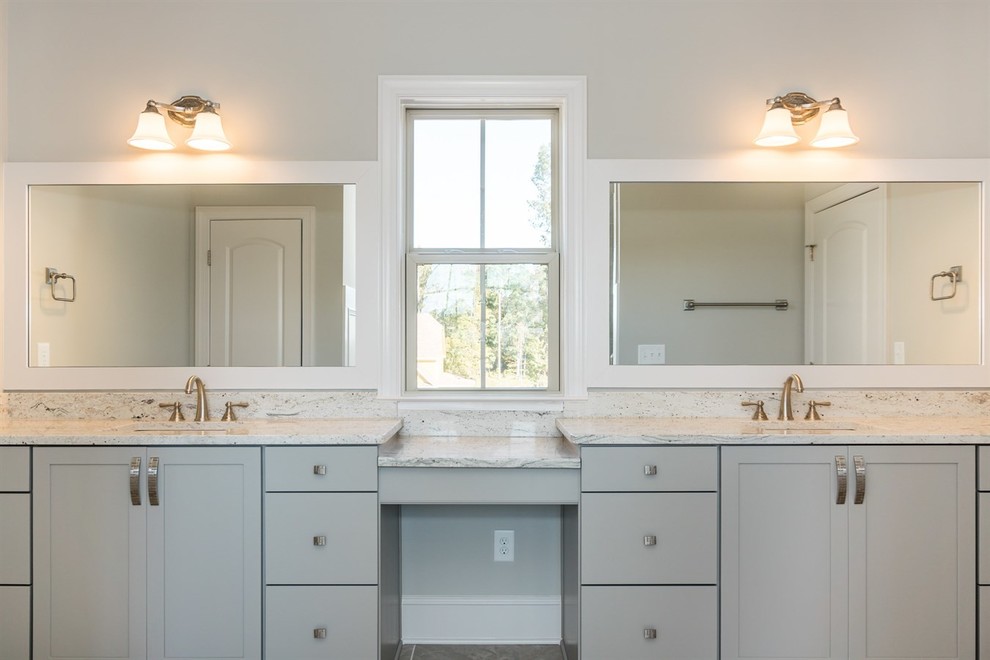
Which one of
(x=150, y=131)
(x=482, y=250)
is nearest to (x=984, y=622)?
(x=482, y=250)

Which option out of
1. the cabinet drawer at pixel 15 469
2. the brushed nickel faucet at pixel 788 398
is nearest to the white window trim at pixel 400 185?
the brushed nickel faucet at pixel 788 398

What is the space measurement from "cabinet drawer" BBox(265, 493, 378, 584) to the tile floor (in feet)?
1.89

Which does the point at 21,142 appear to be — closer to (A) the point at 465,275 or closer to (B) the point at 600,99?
(A) the point at 465,275

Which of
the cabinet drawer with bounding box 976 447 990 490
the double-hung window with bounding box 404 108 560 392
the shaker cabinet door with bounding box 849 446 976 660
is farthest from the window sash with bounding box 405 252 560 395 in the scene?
the cabinet drawer with bounding box 976 447 990 490

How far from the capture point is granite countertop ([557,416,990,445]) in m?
1.84

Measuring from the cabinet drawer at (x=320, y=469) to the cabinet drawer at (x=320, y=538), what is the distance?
28mm

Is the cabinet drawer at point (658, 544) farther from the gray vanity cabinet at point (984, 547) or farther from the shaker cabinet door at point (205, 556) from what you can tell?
the shaker cabinet door at point (205, 556)

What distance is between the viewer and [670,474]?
1.86 metres

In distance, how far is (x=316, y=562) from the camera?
1854 millimetres

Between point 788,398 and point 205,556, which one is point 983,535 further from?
point 205,556

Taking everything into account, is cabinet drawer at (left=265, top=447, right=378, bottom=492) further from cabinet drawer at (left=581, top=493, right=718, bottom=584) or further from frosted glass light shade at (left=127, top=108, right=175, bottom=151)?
frosted glass light shade at (left=127, top=108, right=175, bottom=151)

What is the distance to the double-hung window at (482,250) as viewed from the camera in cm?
237

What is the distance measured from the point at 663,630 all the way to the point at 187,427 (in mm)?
1708

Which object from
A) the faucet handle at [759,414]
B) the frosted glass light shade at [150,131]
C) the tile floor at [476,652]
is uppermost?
the frosted glass light shade at [150,131]
